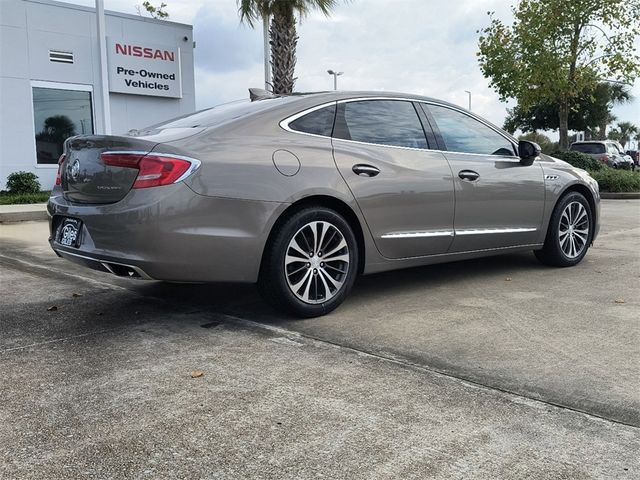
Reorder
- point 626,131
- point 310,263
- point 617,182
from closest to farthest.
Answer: point 310,263 < point 617,182 < point 626,131

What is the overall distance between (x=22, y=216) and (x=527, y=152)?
9.50 metres

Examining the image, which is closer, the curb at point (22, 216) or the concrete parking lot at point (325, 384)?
the concrete parking lot at point (325, 384)

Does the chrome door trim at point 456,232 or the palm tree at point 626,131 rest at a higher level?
the palm tree at point 626,131

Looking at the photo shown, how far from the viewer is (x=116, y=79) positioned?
18594 millimetres

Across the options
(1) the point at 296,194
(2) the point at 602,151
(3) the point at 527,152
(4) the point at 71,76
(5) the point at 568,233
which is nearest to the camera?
(1) the point at 296,194

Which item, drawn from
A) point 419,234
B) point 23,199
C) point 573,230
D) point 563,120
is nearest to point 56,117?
point 23,199

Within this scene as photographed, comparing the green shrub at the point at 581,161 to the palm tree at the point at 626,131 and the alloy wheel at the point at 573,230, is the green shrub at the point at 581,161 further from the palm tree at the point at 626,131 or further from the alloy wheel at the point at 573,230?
the palm tree at the point at 626,131

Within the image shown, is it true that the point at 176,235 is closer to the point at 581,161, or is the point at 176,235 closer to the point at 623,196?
the point at 623,196

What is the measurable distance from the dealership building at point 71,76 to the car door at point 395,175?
1286 cm

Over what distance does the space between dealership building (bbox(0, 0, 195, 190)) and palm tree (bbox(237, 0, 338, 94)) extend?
13.8 feet

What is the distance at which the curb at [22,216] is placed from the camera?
37.3 feet

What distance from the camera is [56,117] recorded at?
17844 mm

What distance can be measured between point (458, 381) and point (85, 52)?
17932 millimetres

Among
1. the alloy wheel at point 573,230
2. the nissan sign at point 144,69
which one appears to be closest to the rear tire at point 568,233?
the alloy wheel at point 573,230
